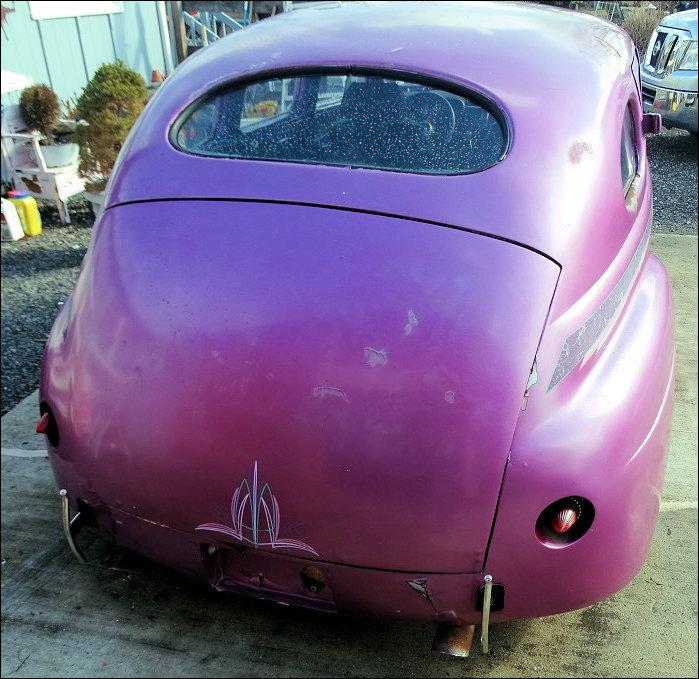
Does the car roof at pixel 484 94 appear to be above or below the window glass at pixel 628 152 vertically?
above

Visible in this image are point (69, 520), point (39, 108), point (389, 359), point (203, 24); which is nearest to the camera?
point (389, 359)

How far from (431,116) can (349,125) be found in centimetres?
25

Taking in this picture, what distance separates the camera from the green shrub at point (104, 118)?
19.4ft

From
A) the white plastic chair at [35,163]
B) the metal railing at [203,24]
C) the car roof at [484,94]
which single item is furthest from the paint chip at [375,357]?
the metal railing at [203,24]

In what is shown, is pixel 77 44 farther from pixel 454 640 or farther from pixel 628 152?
pixel 454 640

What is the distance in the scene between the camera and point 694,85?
11.1 feet

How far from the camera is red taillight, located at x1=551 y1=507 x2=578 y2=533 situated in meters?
1.76

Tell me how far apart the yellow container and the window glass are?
196 inches

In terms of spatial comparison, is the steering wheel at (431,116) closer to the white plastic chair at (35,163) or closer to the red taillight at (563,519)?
the red taillight at (563,519)

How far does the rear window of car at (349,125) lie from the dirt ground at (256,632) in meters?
1.40

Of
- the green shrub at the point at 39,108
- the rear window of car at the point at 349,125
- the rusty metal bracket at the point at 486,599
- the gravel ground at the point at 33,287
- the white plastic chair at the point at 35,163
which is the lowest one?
the gravel ground at the point at 33,287

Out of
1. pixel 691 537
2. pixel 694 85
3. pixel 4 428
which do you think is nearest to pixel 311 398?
pixel 691 537

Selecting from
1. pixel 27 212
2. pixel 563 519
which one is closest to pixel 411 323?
pixel 563 519

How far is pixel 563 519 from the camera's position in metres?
1.77
